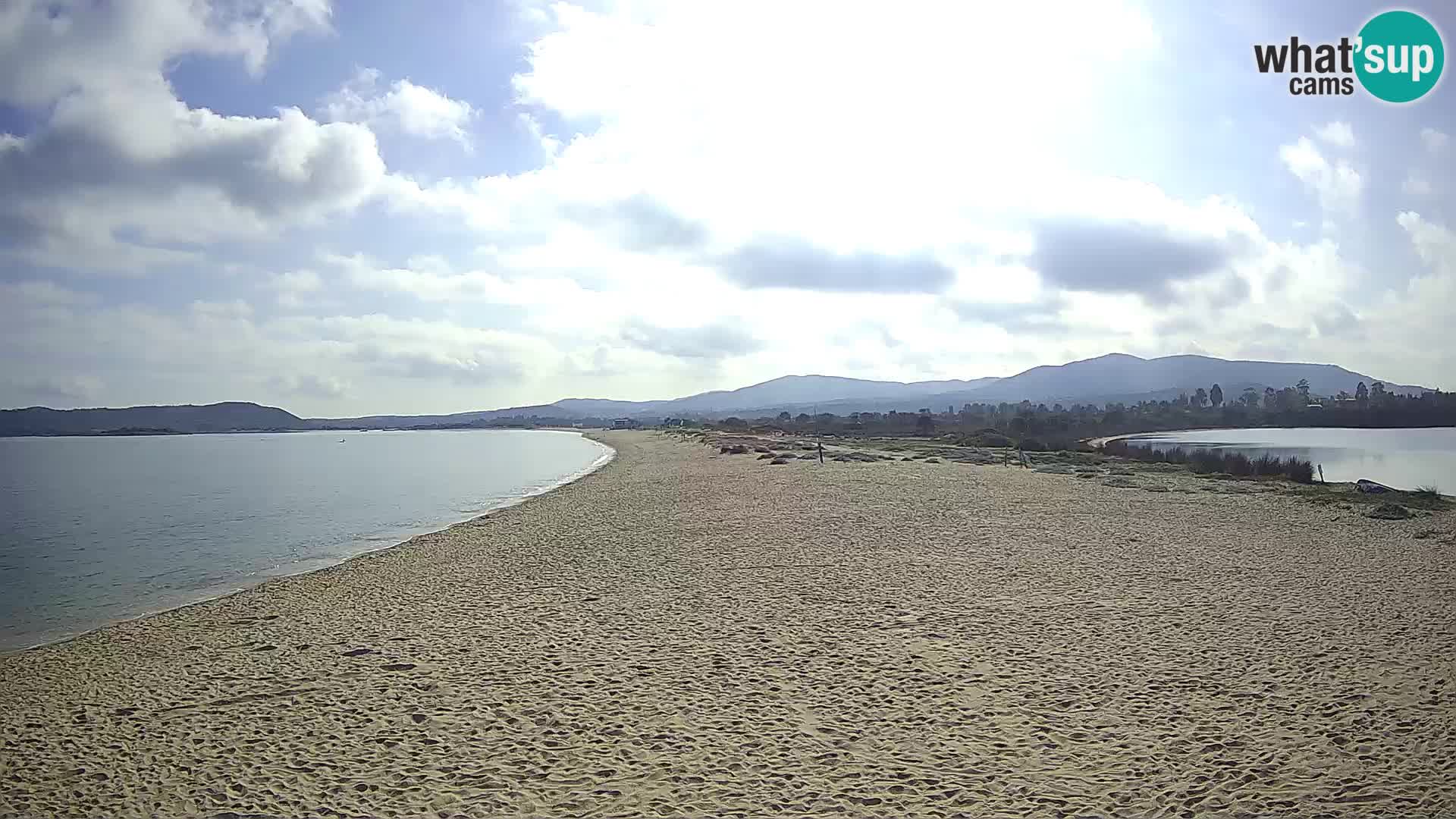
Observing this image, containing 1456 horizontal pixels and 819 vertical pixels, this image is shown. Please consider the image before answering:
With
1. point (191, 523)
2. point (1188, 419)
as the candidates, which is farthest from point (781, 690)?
point (1188, 419)

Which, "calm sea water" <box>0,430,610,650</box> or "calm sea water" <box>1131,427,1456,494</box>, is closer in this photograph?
"calm sea water" <box>0,430,610,650</box>

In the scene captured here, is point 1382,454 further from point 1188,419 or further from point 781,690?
point 1188,419

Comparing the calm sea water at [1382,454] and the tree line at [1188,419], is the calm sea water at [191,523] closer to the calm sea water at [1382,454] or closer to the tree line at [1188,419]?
the calm sea water at [1382,454]

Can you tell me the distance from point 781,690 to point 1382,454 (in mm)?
65158

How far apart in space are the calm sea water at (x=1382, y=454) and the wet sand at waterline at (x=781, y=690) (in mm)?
28536

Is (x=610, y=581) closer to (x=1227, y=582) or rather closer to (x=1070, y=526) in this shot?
(x=1227, y=582)

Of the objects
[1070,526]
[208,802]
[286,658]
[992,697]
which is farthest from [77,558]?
[1070,526]

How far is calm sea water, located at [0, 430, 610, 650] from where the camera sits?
14.0m

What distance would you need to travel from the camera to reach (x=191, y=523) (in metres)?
24.4

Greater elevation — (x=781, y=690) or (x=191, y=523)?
(x=781, y=690)

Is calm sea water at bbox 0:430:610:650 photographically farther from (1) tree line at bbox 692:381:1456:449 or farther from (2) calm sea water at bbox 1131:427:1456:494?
(1) tree line at bbox 692:381:1456:449

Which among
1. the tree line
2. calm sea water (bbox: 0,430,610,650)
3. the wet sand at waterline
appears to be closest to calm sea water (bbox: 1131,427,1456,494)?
the tree line

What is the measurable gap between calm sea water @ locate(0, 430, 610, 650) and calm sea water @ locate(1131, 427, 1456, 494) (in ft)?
122

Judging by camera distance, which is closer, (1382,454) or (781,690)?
(781,690)
